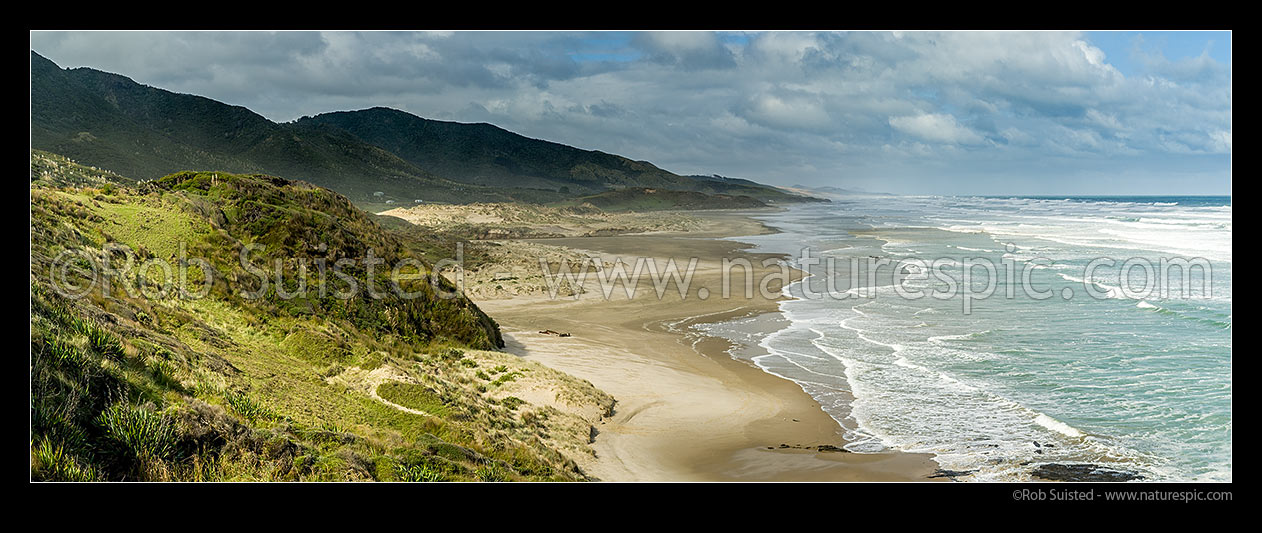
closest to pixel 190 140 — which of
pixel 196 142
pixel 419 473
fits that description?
pixel 196 142

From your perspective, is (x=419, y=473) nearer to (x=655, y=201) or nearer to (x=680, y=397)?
(x=680, y=397)

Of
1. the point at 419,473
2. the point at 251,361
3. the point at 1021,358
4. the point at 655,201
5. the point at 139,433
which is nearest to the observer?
the point at 139,433

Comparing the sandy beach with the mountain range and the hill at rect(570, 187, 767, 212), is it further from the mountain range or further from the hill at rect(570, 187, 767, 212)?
the mountain range

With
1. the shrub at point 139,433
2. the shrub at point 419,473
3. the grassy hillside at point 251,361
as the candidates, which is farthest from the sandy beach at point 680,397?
the shrub at point 139,433

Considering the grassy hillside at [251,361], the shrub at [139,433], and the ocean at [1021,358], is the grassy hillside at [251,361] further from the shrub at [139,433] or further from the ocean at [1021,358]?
the ocean at [1021,358]
